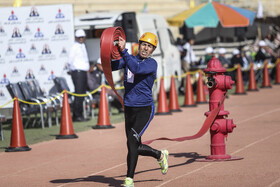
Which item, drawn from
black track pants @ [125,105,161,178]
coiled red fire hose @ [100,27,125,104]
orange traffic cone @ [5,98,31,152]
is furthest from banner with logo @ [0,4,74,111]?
coiled red fire hose @ [100,27,125,104]

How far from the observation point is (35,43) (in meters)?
18.7

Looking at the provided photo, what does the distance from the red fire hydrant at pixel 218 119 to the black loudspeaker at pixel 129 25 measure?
29.8 feet

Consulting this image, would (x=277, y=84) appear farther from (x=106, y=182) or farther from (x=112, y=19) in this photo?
(x=106, y=182)

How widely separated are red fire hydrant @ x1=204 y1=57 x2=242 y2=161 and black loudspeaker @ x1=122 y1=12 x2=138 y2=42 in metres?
9.07

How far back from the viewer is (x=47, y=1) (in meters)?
30.0

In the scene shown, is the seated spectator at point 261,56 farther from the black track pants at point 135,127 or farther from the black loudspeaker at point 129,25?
the black track pants at point 135,127

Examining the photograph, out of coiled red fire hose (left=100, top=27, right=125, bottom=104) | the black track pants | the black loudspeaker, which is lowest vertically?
the black track pants

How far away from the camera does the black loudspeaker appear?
64.1ft

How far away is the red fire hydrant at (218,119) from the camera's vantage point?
10492 millimetres

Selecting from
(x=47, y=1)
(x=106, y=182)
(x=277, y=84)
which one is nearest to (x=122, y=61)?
(x=106, y=182)

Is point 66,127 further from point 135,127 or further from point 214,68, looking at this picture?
point 135,127

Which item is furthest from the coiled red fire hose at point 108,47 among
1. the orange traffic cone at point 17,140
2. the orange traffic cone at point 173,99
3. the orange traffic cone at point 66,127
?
the orange traffic cone at point 173,99

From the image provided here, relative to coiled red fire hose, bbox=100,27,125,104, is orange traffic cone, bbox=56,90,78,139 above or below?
below

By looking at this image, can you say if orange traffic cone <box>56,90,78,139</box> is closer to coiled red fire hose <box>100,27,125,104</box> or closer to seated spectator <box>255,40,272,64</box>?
coiled red fire hose <box>100,27,125,104</box>
